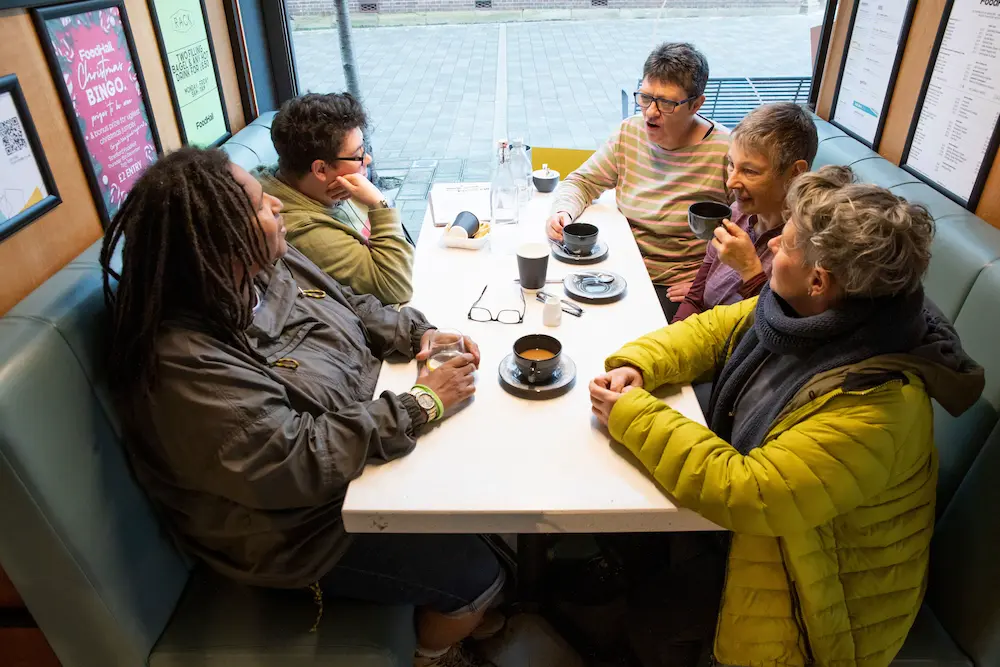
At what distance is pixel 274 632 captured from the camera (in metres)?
1.32

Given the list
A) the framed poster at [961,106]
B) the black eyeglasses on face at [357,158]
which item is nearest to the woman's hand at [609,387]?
the black eyeglasses on face at [357,158]

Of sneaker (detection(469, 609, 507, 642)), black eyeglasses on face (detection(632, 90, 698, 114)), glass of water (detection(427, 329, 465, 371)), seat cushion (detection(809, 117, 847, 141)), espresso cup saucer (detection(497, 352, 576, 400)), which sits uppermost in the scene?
black eyeglasses on face (detection(632, 90, 698, 114))

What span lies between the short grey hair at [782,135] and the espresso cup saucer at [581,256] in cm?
48

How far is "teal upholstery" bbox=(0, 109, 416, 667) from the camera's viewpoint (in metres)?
1.05

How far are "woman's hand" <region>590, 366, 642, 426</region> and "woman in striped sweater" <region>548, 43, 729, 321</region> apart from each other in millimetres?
812

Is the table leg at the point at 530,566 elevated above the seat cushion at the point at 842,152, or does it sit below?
below

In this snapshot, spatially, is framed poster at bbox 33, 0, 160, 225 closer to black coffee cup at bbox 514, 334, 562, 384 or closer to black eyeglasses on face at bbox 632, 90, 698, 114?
black coffee cup at bbox 514, 334, 562, 384

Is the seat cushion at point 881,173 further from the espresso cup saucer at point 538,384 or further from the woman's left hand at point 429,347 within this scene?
the woman's left hand at point 429,347

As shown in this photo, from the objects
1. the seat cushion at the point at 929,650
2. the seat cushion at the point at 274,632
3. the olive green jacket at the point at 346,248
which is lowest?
the seat cushion at the point at 929,650

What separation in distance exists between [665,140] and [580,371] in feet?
3.68

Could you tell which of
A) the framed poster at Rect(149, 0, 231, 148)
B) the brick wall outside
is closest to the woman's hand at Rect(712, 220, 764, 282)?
the framed poster at Rect(149, 0, 231, 148)

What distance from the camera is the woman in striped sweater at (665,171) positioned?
2.09 m

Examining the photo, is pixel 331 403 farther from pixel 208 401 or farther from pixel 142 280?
pixel 142 280

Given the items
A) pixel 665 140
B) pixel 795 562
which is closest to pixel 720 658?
pixel 795 562
